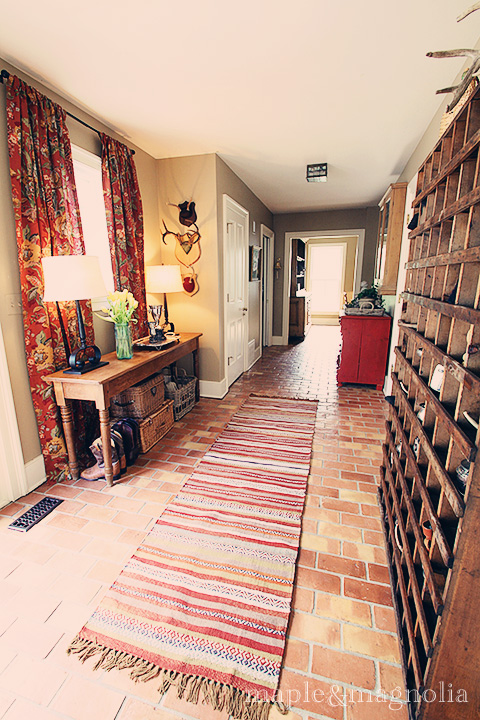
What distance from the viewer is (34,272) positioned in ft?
6.82

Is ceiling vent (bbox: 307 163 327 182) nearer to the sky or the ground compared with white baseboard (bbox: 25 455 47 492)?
nearer to the sky

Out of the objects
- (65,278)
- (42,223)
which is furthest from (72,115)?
(65,278)

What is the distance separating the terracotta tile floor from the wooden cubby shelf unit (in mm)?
165

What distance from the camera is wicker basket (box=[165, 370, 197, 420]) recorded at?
322 cm

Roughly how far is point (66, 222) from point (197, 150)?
1.66m

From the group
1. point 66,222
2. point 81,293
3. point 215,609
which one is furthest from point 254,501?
point 66,222

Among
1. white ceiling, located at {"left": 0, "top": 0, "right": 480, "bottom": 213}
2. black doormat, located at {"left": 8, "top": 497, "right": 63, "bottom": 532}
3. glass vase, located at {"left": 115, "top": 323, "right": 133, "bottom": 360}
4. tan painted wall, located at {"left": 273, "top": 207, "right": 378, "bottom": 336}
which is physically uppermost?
white ceiling, located at {"left": 0, "top": 0, "right": 480, "bottom": 213}

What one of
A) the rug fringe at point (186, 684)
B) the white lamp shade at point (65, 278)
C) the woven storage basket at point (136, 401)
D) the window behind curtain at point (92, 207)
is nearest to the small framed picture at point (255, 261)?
the window behind curtain at point (92, 207)

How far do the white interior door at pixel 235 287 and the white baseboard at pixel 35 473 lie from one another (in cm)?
222

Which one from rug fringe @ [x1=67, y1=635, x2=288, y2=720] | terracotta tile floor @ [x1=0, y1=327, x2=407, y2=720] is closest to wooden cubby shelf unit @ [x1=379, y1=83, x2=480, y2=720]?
terracotta tile floor @ [x1=0, y1=327, x2=407, y2=720]

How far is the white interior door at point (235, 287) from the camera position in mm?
3820

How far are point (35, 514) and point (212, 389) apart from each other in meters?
2.18

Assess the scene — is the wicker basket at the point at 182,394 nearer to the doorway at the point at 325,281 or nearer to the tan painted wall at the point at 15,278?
the tan painted wall at the point at 15,278

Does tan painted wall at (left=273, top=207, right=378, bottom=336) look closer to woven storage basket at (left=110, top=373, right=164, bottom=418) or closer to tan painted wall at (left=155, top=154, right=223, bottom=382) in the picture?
tan painted wall at (left=155, top=154, right=223, bottom=382)
